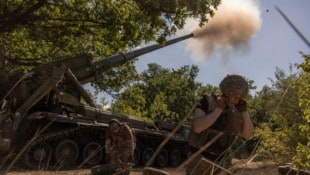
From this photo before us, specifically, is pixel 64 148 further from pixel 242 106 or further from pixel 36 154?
pixel 242 106

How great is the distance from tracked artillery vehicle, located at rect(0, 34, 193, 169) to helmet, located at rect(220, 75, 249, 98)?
11.5m

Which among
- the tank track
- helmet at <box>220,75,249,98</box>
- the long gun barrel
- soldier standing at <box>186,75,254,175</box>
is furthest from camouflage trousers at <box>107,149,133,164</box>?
the long gun barrel

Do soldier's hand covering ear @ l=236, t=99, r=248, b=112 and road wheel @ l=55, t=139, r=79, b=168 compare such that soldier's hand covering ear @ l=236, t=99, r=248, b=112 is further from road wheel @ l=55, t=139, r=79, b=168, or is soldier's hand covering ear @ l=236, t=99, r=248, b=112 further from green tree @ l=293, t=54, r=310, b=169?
road wheel @ l=55, t=139, r=79, b=168

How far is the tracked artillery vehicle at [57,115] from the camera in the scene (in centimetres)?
1538

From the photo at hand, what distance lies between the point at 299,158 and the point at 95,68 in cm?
1016

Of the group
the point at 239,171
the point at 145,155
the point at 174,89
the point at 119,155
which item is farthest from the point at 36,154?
the point at 174,89

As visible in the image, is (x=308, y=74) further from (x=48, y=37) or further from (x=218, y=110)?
(x=48, y=37)

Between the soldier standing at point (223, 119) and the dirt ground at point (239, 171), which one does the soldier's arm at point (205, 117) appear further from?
the dirt ground at point (239, 171)

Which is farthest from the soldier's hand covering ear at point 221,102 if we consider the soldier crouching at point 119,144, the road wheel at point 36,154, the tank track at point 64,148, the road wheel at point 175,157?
the road wheel at point 175,157

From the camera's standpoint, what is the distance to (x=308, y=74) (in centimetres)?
1135

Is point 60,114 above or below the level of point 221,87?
above

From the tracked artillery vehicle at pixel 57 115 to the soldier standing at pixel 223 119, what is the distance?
446 inches

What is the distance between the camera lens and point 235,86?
138 inches

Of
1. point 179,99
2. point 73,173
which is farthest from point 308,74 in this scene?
point 179,99
